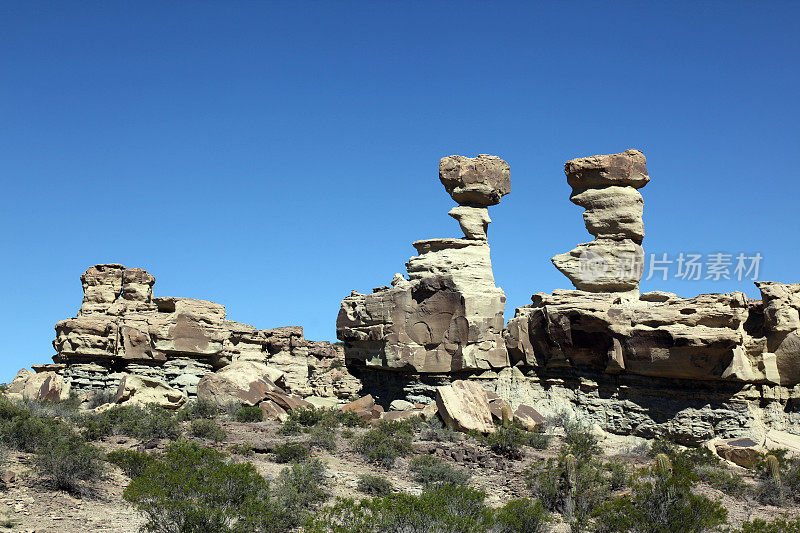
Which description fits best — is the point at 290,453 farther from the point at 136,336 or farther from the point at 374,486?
the point at 136,336

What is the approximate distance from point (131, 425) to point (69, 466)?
539 cm

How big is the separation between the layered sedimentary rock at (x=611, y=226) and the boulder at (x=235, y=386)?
35.3 feet

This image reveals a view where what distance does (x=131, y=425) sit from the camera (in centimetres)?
1803

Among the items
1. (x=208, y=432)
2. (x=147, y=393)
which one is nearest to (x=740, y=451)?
(x=208, y=432)

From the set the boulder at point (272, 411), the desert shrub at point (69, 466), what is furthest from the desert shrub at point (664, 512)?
the boulder at point (272, 411)

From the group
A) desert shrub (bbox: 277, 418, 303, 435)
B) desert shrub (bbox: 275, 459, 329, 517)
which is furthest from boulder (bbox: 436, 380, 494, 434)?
desert shrub (bbox: 275, 459, 329, 517)

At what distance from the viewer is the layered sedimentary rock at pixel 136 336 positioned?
80.4 feet

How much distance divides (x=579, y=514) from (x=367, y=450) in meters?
5.43

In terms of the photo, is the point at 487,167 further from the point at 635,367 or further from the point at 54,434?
the point at 54,434

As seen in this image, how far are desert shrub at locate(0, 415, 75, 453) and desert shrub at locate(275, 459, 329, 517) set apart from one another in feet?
15.7

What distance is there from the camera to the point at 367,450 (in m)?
16.9

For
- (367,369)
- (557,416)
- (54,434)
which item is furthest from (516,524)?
(367,369)

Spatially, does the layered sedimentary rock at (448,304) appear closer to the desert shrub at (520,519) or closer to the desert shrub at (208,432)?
the desert shrub at (208,432)

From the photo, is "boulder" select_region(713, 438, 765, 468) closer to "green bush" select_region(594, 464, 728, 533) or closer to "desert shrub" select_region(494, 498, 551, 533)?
"green bush" select_region(594, 464, 728, 533)
